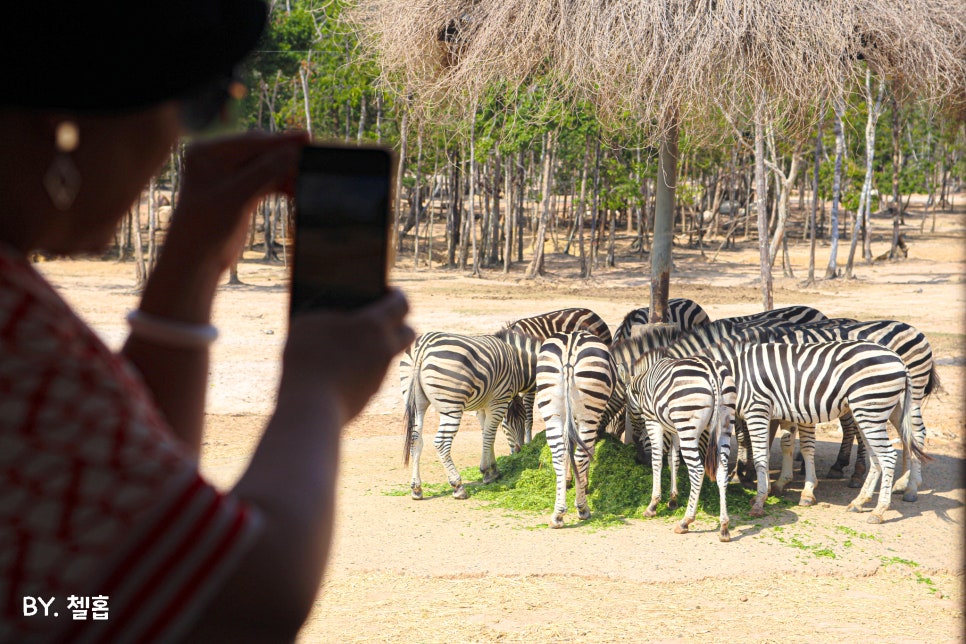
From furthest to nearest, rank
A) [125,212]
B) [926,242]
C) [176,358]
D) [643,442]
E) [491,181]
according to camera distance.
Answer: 1. [926,242]
2. [491,181]
3. [643,442]
4. [176,358]
5. [125,212]

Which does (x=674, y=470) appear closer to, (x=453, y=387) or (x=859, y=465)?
(x=453, y=387)

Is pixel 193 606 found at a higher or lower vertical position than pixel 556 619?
higher

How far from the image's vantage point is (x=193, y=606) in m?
0.67

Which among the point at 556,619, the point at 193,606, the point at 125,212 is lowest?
the point at 556,619

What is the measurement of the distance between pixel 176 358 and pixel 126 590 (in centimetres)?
47

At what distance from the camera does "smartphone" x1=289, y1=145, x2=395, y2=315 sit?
0.96 meters

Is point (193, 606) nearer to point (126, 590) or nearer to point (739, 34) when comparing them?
point (126, 590)

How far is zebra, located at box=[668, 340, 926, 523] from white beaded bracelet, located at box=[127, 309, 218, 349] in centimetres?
675

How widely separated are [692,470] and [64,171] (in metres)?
6.60

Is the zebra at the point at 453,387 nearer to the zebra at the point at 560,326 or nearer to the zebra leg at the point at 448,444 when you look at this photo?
the zebra leg at the point at 448,444

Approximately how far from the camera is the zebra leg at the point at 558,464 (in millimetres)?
7043

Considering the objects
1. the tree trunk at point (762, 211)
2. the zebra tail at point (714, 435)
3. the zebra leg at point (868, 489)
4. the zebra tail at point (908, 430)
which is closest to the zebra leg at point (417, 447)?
the zebra tail at point (714, 435)

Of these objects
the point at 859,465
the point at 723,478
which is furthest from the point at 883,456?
the point at 723,478

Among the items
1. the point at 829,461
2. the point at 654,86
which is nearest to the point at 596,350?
the point at 654,86
